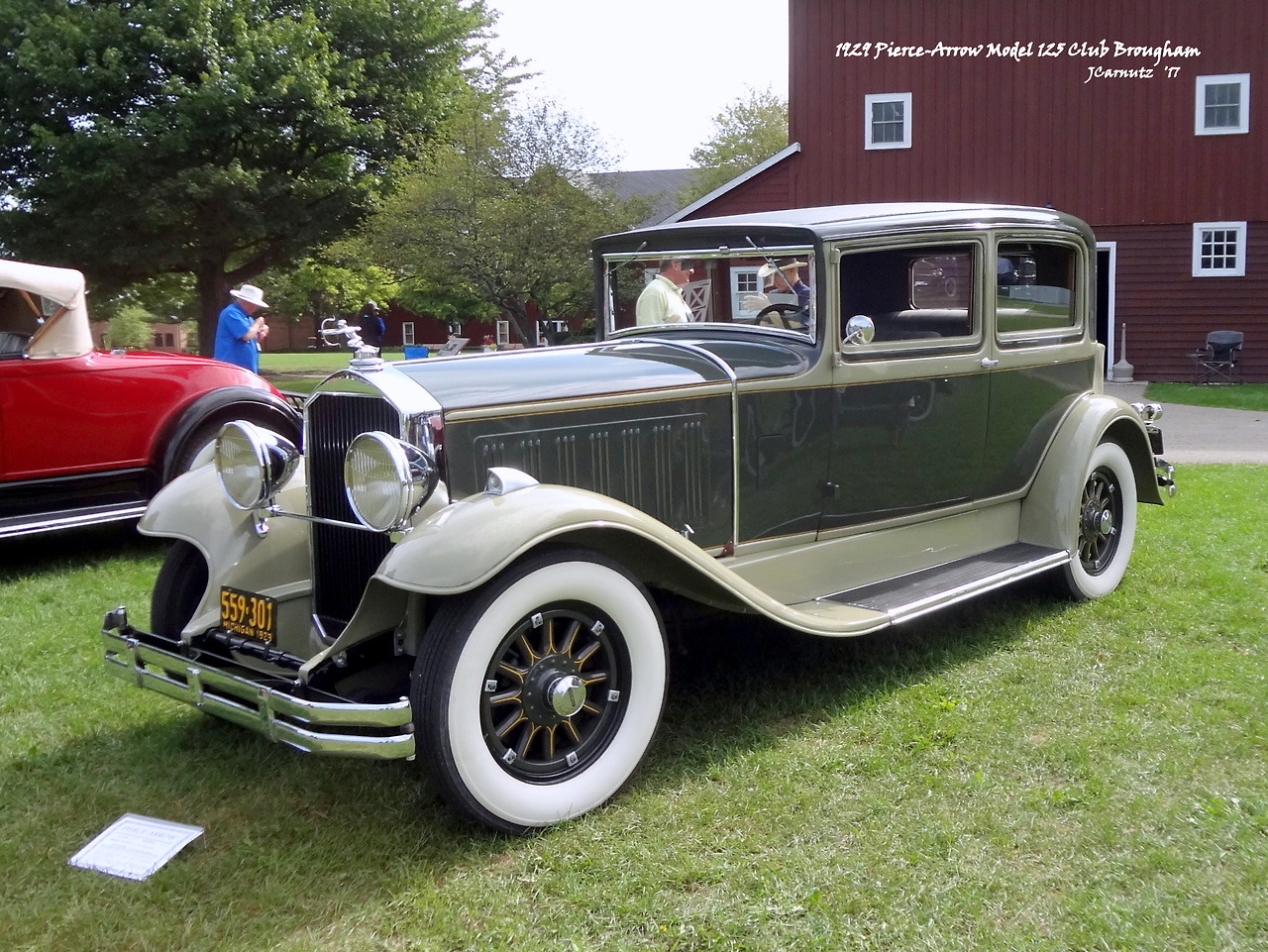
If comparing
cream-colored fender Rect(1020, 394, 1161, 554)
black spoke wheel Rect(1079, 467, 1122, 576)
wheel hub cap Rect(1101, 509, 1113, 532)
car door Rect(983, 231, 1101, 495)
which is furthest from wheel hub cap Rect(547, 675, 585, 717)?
wheel hub cap Rect(1101, 509, 1113, 532)

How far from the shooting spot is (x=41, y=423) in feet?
20.7

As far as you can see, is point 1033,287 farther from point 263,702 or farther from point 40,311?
point 40,311

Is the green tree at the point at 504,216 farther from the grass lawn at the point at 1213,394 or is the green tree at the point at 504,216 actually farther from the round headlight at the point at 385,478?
the round headlight at the point at 385,478

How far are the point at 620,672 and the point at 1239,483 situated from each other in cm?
664

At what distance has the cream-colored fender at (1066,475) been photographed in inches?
201

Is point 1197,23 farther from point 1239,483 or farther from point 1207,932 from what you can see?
point 1207,932

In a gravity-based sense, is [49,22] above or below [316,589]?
above

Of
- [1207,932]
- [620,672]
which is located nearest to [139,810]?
[620,672]

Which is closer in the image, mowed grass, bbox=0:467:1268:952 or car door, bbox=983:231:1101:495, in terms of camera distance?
mowed grass, bbox=0:467:1268:952

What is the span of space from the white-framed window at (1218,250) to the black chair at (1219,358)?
0.99 metres

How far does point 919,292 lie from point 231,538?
302cm

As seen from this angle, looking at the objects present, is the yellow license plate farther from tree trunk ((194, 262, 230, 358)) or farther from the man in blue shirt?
tree trunk ((194, 262, 230, 358))

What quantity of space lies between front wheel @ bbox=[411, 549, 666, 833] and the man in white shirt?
1.76 meters

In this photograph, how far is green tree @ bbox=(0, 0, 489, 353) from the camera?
18.1 m
